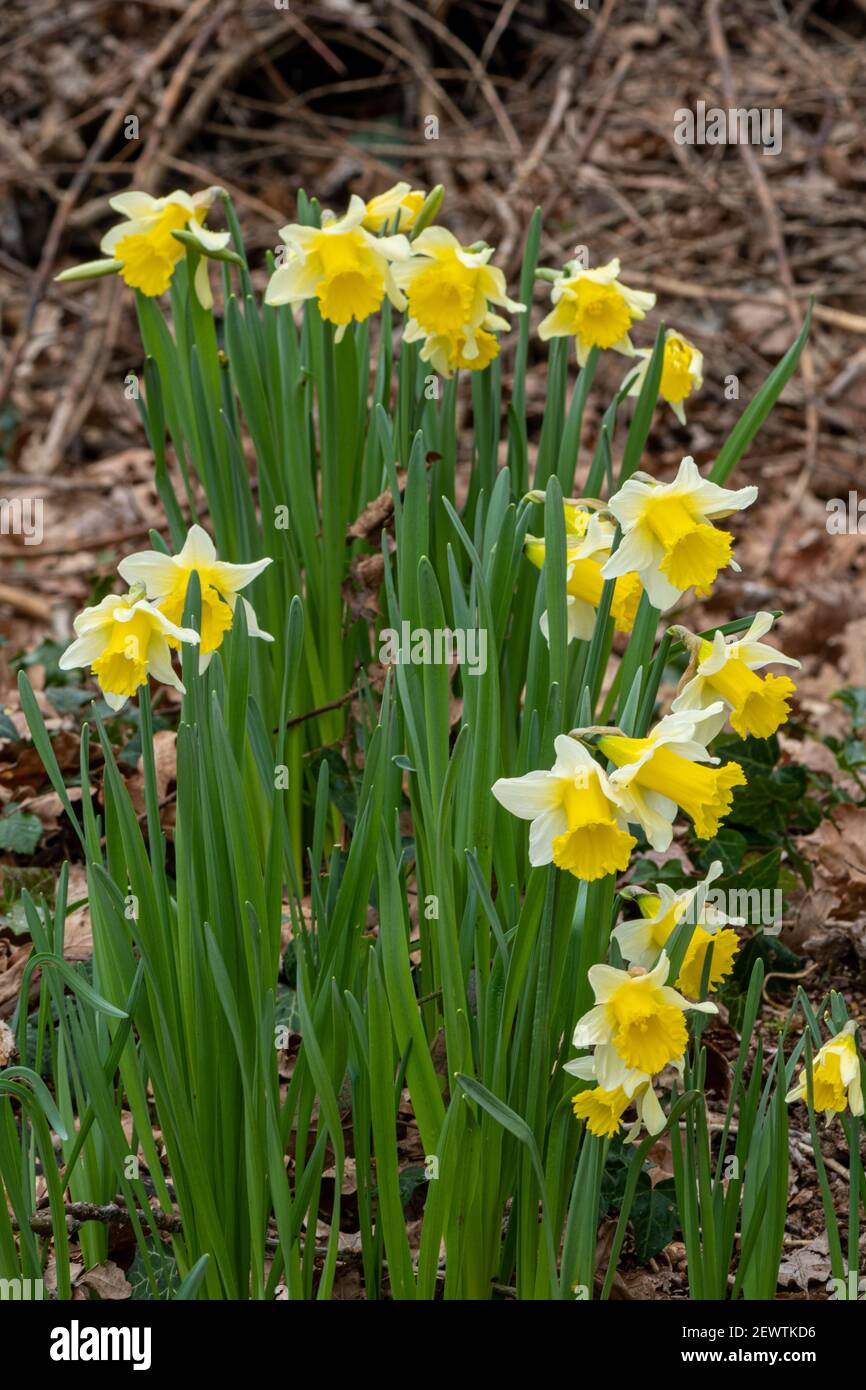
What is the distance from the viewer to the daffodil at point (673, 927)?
52.9 inches

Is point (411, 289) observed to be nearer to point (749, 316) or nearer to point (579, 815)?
point (579, 815)

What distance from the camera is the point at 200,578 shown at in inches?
58.3

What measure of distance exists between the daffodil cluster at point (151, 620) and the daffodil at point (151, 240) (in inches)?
30.2

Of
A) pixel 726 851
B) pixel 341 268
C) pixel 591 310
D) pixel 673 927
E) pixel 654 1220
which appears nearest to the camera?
pixel 673 927

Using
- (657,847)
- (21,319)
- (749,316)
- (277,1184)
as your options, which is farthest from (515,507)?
(21,319)

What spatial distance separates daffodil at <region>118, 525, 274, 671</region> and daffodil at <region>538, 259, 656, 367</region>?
720mm

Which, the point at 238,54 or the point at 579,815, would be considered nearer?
the point at 579,815

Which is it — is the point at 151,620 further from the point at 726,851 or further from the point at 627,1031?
the point at 726,851

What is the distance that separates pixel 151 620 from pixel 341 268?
698 millimetres

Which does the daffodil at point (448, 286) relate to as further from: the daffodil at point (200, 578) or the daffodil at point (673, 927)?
the daffodil at point (673, 927)

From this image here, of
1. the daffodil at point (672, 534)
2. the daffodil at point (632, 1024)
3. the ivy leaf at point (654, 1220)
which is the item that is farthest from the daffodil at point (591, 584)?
the ivy leaf at point (654, 1220)

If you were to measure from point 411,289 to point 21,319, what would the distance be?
12.7ft

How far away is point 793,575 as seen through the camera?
4.13 metres

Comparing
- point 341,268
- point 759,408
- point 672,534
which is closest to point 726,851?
point 759,408
